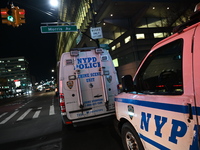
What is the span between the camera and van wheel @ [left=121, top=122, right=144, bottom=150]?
9.08 feet

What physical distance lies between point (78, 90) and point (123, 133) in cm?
224

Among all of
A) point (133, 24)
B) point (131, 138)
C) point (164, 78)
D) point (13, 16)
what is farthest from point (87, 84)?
point (133, 24)

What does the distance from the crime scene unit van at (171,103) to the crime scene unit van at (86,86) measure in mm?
2290

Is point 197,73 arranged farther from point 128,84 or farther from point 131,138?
point 131,138

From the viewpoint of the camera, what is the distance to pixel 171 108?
194 centimetres

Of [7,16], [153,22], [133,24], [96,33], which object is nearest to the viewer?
[7,16]

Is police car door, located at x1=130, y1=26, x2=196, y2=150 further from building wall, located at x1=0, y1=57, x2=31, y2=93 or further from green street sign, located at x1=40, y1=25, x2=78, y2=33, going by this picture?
building wall, located at x1=0, y1=57, x2=31, y2=93

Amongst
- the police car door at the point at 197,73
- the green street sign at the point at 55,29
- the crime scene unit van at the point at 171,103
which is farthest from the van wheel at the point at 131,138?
the green street sign at the point at 55,29

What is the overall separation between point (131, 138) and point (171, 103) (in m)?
1.42

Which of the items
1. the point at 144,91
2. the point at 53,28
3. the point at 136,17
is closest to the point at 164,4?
the point at 136,17

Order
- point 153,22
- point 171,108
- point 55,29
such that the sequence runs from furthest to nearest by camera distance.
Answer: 1. point 153,22
2. point 55,29
3. point 171,108

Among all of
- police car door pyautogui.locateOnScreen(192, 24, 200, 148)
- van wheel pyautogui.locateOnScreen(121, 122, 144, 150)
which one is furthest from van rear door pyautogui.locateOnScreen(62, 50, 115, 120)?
police car door pyautogui.locateOnScreen(192, 24, 200, 148)

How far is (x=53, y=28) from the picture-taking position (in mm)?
11758

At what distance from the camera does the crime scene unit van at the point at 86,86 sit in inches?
199
